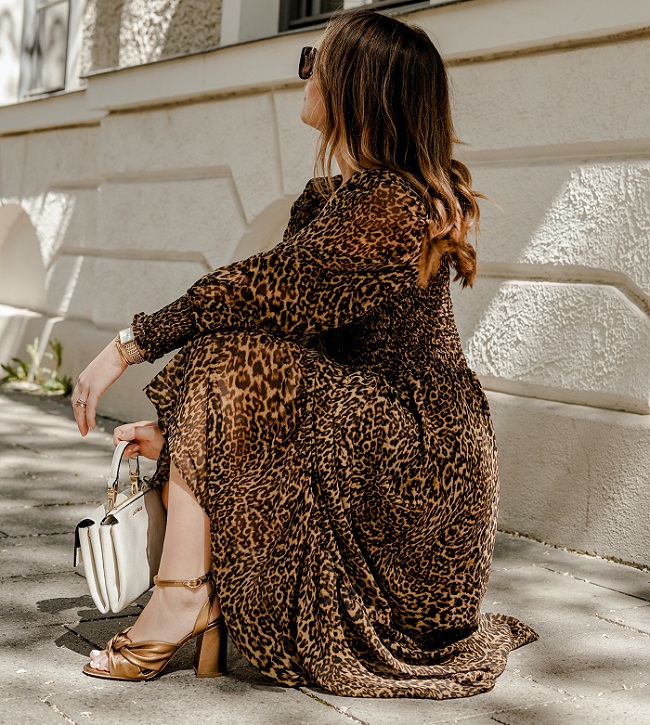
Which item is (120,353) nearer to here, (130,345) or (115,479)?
(130,345)

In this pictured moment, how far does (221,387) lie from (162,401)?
0.19 m

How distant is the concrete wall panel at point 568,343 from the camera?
3.88m

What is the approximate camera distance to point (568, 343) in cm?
409

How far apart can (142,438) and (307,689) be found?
682 millimetres

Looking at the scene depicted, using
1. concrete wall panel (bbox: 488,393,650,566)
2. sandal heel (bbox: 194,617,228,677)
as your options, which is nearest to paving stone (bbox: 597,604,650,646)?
concrete wall panel (bbox: 488,393,650,566)

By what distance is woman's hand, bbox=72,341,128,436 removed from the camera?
261 cm

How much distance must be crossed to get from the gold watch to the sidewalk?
0.72 meters

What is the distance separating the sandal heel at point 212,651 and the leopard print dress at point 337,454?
64 mm

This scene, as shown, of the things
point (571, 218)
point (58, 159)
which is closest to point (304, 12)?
point (58, 159)

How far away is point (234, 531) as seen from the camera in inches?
97.0

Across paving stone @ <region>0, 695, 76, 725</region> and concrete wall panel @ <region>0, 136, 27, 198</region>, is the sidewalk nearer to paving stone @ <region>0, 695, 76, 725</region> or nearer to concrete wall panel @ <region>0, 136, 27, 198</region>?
paving stone @ <region>0, 695, 76, 725</region>

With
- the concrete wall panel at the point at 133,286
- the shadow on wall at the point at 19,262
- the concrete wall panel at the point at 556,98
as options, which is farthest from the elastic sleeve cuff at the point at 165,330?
the shadow on wall at the point at 19,262

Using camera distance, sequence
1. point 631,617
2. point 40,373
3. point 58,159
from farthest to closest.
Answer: point 58,159 → point 40,373 → point 631,617

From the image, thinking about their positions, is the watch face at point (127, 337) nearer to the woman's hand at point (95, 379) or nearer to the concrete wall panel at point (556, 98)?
the woman's hand at point (95, 379)
